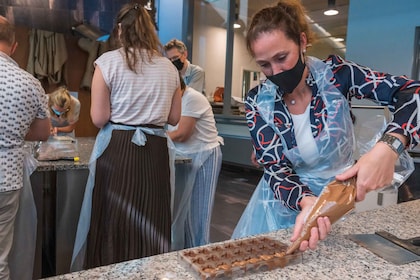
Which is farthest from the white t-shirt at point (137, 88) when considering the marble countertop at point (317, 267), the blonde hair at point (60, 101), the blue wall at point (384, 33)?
the blue wall at point (384, 33)

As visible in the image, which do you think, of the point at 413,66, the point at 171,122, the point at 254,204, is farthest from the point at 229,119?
the point at 254,204

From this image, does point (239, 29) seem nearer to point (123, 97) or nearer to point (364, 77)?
point (123, 97)

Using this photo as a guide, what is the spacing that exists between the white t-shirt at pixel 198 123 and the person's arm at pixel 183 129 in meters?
0.03

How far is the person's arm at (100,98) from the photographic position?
4.67ft

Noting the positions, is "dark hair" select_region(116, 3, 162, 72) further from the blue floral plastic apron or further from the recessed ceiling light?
the recessed ceiling light

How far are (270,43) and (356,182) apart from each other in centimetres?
41

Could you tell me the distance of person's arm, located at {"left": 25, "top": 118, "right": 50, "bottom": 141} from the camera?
1363mm

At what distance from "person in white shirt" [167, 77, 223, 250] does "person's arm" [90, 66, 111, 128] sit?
24.3 inches

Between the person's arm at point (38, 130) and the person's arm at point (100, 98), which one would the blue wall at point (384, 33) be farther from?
the person's arm at point (38, 130)

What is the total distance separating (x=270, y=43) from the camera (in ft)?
2.94

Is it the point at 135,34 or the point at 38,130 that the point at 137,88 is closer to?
the point at 135,34

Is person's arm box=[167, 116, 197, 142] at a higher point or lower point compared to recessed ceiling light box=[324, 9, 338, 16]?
lower

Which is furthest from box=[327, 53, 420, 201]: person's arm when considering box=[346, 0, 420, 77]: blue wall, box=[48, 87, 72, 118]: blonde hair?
box=[346, 0, 420, 77]: blue wall

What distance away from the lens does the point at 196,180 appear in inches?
82.0
